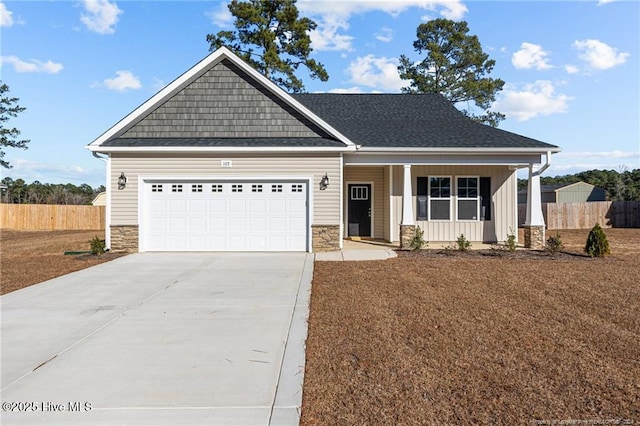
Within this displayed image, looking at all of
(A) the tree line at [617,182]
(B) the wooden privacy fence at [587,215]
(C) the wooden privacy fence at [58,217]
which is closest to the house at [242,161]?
(B) the wooden privacy fence at [587,215]

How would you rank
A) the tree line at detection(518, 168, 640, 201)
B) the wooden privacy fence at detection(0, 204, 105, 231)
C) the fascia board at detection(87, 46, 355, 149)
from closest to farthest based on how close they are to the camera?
the fascia board at detection(87, 46, 355, 149)
the wooden privacy fence at detection(0, 204, 105, 231)
the tree line at detection(518, 168, 640, 201)

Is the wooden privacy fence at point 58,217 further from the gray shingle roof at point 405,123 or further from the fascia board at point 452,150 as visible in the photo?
the fascia board at point 452,150

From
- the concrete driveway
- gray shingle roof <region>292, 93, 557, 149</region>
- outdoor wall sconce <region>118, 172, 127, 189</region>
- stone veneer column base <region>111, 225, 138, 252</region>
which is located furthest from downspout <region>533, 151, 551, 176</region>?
outdoor wall sconce <region>118, 172, 127, 189</region>

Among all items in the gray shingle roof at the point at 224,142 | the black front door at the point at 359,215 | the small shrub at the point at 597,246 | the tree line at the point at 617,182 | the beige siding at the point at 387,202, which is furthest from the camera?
the tree line at the point at 617,182

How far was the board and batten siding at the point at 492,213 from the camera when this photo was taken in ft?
46.9

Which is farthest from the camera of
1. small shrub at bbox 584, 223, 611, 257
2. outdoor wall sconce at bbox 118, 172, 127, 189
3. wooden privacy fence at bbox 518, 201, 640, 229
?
wooden privacy fence at bbox 518, 201, 640, 229

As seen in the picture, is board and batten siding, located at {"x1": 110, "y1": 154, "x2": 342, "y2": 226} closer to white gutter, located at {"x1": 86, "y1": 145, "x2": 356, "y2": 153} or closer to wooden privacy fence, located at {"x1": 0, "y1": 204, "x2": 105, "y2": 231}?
white gutter, located at {"x1": 86, "y1": 145, "x2": 356, "y2": 153}

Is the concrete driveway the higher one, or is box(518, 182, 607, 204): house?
box(518, 182, 607, 204): house

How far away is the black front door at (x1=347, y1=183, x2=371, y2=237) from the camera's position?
15.8 meters

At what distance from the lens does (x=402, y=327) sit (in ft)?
16.7

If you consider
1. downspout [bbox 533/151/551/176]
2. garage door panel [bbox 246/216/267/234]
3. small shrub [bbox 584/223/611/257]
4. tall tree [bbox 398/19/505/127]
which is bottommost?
small shrub [bbox 584/223/611/257]

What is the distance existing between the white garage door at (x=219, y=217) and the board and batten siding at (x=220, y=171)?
300mm

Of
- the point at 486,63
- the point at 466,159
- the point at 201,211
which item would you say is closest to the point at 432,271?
the point at 466,159

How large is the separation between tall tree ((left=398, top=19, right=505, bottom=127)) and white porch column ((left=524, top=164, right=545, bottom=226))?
48.6ft
